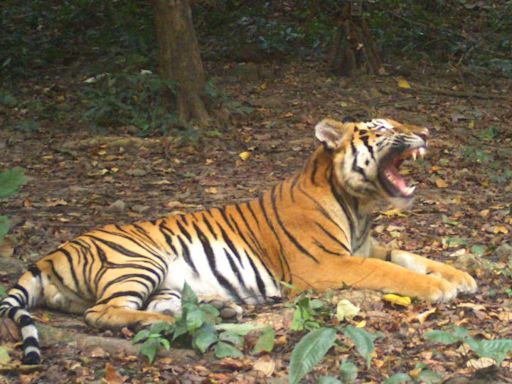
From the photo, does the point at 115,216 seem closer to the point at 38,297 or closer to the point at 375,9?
the point at 38,297

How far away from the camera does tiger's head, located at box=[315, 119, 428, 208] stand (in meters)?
5.19

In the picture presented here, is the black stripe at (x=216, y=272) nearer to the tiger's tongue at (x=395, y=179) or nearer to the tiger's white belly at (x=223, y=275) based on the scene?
the tiger's white belly at (x=223, y=275)

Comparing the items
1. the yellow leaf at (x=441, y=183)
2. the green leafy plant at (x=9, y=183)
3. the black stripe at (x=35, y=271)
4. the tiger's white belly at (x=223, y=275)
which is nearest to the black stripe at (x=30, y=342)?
the green leafy plant at (x=9, y=183)

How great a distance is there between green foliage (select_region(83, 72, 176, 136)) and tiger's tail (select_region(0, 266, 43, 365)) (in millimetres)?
4782

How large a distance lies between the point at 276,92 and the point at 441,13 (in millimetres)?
4636

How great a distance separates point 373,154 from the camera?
5.21 meters

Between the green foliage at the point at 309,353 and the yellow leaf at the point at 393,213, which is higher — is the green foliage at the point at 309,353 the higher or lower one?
the higher one

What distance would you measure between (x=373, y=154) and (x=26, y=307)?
2128mm

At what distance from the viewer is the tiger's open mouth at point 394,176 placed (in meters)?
5.16

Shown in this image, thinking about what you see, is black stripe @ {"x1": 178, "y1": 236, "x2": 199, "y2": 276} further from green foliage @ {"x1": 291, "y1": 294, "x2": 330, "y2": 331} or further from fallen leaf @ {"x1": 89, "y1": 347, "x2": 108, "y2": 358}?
fallen leaf @ {"x1": 89, "y1": 347, "x2": 108, "y2": 358}

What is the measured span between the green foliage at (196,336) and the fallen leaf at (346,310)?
1.71ft

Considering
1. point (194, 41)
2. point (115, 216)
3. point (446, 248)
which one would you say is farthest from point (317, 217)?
point (194, 41)

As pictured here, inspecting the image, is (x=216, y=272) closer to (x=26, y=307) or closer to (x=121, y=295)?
Result: (x=121, y=295)

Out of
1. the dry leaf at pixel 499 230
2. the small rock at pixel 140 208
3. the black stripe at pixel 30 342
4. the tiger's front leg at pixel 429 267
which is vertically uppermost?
the black stripe at pixel 30 342
